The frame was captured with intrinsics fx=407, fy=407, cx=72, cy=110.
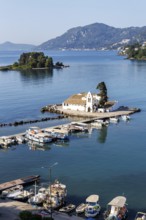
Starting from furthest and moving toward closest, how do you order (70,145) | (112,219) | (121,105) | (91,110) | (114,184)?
(121,105), (91,110), (70,145), (114,184), (112,219)

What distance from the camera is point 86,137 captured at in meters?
60.5

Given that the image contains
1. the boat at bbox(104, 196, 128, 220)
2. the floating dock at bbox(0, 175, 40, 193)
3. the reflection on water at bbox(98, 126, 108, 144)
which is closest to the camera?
the boat at bbox(104, 196, 128, 220)

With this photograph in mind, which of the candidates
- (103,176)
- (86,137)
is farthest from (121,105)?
(103,176)

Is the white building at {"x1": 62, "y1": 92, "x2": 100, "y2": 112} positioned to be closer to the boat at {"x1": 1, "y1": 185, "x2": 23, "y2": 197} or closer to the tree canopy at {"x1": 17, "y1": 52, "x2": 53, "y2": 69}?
the boat at {"x1": 1, "y1": 185, "x2": 23, "y2": 197}

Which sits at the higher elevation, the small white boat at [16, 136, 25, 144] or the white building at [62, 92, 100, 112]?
the white building at [62, 92, 100, 112]

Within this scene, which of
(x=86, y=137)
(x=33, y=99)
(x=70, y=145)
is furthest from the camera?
(x=33, y=99)

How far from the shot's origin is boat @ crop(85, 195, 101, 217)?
3403cm

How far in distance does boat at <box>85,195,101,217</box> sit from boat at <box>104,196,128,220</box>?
84 centimetres

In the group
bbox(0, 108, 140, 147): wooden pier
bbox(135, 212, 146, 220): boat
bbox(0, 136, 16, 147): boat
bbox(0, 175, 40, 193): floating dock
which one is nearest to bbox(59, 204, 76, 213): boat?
bbox(135, 212, 146, 220): boat

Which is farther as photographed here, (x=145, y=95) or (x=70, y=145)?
(x=145, y=95)

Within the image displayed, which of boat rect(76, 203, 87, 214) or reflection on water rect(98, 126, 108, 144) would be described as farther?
reflection on water rect(98, 126, 108, 144)

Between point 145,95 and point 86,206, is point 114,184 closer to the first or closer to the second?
point 86,206

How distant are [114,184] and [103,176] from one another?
8.38ft

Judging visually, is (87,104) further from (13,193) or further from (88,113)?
(13,193)
